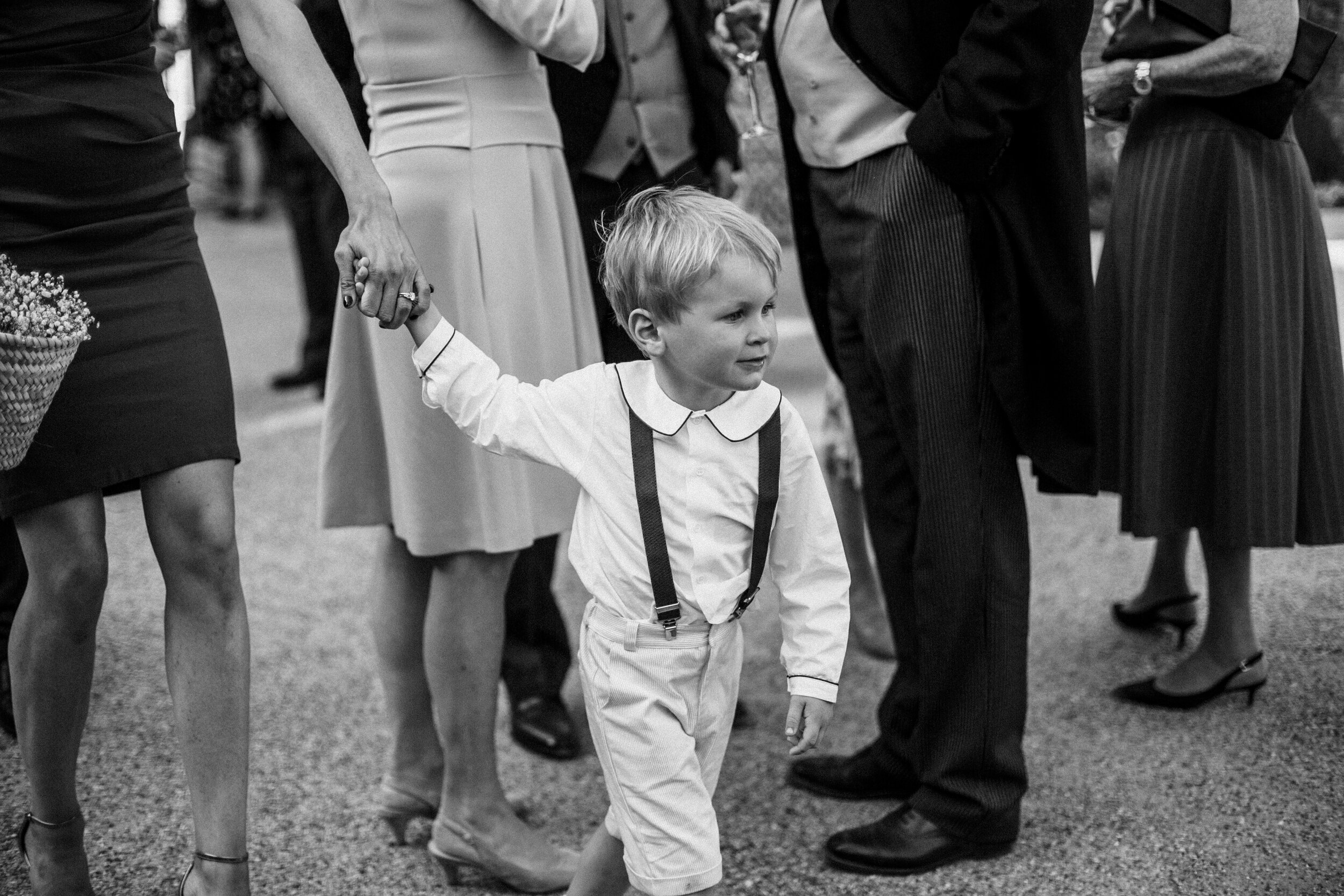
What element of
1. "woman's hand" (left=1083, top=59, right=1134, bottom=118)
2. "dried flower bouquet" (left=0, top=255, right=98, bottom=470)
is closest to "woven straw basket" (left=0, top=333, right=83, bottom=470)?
"dried flower bouquet" (left=0, top=255, right=98, bottom=470)

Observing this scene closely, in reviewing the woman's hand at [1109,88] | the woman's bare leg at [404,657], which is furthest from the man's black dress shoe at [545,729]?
the woman's hand at [1109,88]

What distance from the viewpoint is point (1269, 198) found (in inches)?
118

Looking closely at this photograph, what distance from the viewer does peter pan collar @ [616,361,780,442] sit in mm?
2064

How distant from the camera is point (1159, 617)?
3.79 meters

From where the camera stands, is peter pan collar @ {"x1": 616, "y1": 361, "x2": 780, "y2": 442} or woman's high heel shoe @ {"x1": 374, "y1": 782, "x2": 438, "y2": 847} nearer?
peter pan collar @ {"x1": 616, "y1": 361, "x2": 780, "y2": 442}

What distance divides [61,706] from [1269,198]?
2580 millimetres

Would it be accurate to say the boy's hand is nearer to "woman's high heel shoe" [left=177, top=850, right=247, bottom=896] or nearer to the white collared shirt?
the white collared shirt

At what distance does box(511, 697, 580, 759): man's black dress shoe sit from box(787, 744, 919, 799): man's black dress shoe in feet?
1.78

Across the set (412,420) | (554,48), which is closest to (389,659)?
(412,420)

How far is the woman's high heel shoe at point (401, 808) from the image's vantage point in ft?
8.98

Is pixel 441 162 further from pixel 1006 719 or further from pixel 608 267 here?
pixel 1006 719

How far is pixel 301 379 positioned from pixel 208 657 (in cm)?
488

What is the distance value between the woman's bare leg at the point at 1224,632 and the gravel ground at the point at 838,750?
82 millimetres

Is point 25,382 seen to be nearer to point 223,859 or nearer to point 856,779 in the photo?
point 223,859
